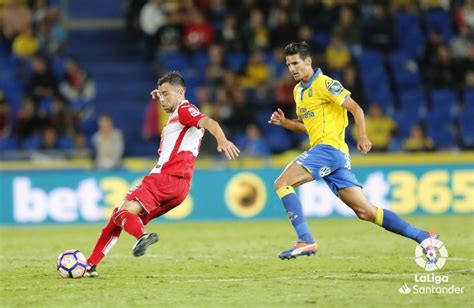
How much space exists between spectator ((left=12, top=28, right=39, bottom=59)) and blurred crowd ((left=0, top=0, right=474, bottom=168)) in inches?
1.1

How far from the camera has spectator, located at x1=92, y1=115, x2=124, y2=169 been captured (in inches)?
715

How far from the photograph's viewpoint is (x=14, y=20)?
21.6 m

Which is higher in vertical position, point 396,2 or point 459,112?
point 396,2

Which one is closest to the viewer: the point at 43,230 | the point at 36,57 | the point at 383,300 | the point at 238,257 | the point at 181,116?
the point at 383,300

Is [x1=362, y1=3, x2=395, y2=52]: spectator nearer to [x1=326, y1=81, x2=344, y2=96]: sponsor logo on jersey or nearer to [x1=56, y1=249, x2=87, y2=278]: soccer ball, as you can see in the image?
[x1=326, y1=81, x2=344, y2=96]: sponsor logo on jersey

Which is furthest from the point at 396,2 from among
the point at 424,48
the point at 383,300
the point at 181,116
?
the point at 383,300

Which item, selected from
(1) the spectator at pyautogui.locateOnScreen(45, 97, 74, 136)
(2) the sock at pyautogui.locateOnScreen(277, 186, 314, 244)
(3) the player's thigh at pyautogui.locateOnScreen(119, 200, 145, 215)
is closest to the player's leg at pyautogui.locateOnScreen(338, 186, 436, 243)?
(2) the sock at pyautogui.locateOnScreen(277, 186, 314, 244)

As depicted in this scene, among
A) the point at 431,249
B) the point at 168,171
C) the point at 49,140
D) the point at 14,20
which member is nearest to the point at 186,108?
the point at 168,171

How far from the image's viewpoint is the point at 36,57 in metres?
20.5

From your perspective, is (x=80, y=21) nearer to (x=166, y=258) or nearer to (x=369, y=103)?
(x=369, y=103)

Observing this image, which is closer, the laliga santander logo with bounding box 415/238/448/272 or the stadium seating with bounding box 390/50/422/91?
the laliga santander logo with bounding box 415/238/448/272

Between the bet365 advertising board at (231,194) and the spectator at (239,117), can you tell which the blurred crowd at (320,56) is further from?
the bet365 advertising board at (231,194)

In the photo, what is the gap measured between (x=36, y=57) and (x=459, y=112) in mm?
8609

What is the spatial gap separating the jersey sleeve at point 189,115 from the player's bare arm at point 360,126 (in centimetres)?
142
